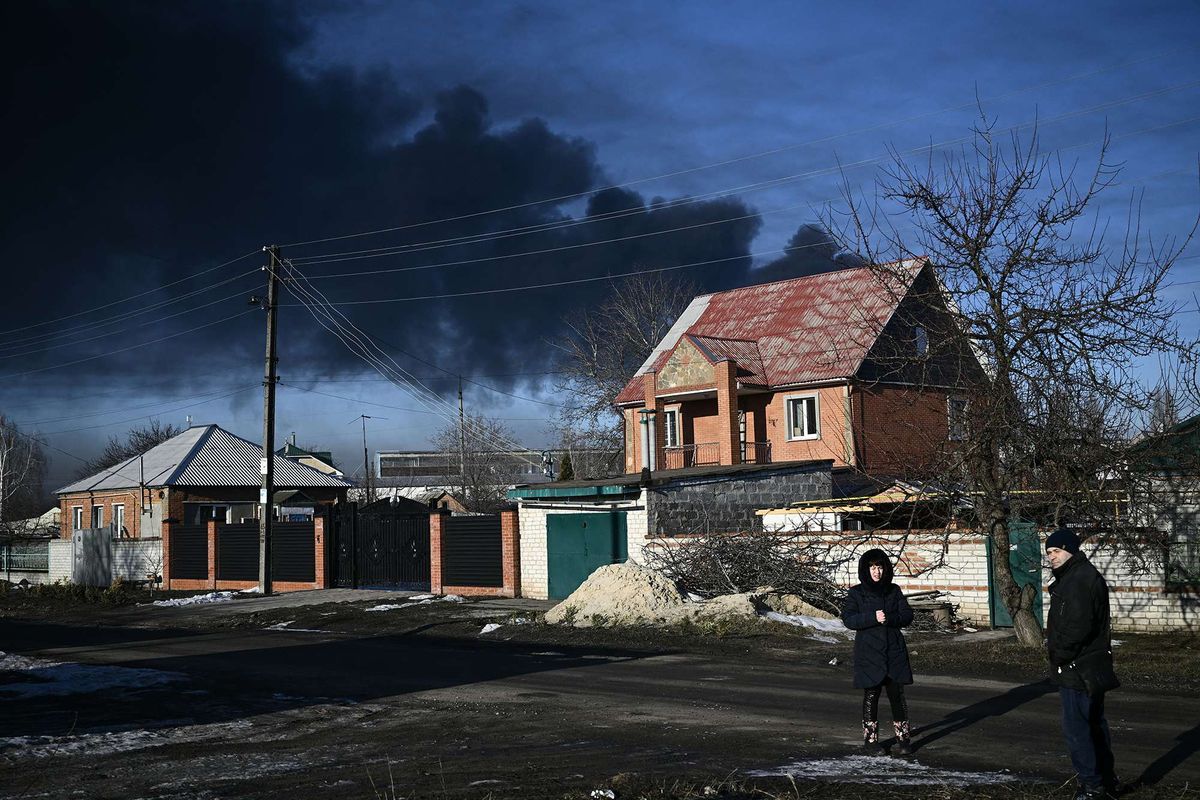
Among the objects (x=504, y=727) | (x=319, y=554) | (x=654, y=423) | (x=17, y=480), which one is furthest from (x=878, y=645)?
(x=17, y=480)

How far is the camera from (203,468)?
51.6 meters

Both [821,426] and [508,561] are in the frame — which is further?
[821,426]

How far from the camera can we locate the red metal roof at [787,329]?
3656cm

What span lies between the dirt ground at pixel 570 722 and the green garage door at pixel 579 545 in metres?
5.94

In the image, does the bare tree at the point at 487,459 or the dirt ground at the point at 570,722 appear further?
the bare tree at the point at 487,459

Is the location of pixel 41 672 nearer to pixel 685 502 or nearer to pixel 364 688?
pixel 364 688

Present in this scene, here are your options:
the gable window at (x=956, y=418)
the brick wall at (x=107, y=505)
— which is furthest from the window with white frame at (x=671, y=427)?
the brick wall at (x=107, y=505)

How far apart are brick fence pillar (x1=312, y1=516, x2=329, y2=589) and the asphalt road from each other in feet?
55.6

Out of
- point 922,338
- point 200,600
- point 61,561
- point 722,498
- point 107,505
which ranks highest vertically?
point 922,338

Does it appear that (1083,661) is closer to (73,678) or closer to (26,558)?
(73,678)

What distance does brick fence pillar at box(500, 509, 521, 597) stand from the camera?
27.6 metres

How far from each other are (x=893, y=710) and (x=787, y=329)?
103 ft

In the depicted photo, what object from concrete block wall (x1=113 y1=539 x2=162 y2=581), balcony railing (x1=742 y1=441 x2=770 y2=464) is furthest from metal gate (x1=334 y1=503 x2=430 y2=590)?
balcony railing (x1=742 y1=441 x2=770 y2=464)

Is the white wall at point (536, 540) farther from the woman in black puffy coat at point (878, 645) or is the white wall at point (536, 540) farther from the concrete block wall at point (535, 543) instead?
the woman in black puffy coat at point (878, 645)
